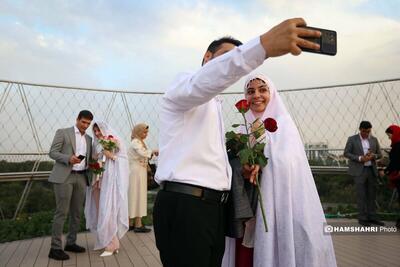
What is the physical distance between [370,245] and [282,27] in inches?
217

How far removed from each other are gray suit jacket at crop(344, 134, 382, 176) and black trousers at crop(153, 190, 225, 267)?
625 centimetres

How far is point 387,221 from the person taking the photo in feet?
26.0

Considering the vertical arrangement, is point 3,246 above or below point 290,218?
below

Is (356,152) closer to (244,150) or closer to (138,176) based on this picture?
(138,176)

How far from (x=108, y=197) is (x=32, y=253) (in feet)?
4.32

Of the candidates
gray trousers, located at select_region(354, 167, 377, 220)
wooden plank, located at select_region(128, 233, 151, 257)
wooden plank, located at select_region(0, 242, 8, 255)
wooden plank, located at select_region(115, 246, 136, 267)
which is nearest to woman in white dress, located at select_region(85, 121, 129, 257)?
wooden plank, located at select_region(115, 246, 136, 267)

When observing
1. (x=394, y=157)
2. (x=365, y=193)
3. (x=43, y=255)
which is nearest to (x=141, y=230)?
(x=43, y=255)

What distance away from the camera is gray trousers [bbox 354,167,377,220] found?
7.49 m

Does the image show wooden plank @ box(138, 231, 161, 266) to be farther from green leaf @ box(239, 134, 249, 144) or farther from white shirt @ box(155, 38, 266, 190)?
white shirt @ box(155, 38, 266, 190)

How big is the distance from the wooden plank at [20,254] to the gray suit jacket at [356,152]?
5.96m

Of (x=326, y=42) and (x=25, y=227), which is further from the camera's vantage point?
(x=25, y=227)

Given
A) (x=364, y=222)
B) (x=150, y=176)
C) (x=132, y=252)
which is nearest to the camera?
(x=132, y=252)

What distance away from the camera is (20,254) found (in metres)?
5.47

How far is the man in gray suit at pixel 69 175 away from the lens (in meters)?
5.19
